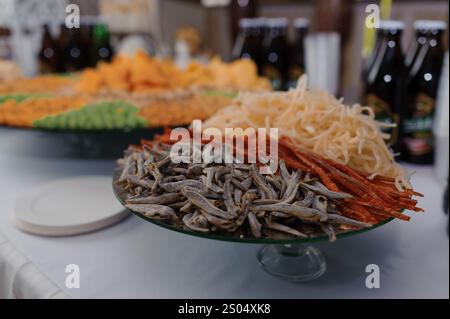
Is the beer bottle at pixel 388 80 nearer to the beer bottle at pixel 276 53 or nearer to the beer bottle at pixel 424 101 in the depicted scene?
the beer bottle at pixel 424 101

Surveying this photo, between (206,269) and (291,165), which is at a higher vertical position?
(291,165)

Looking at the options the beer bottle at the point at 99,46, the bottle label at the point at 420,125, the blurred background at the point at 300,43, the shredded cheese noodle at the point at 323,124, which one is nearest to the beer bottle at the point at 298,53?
the blurred background at the point at 300,43

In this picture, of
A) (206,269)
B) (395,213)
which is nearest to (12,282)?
(206,269)

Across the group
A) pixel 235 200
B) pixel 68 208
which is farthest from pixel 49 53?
pixel 235 200

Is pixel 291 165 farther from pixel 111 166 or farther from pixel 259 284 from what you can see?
pixel 111 166

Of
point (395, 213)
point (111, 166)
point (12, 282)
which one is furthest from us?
point (111, 166)
